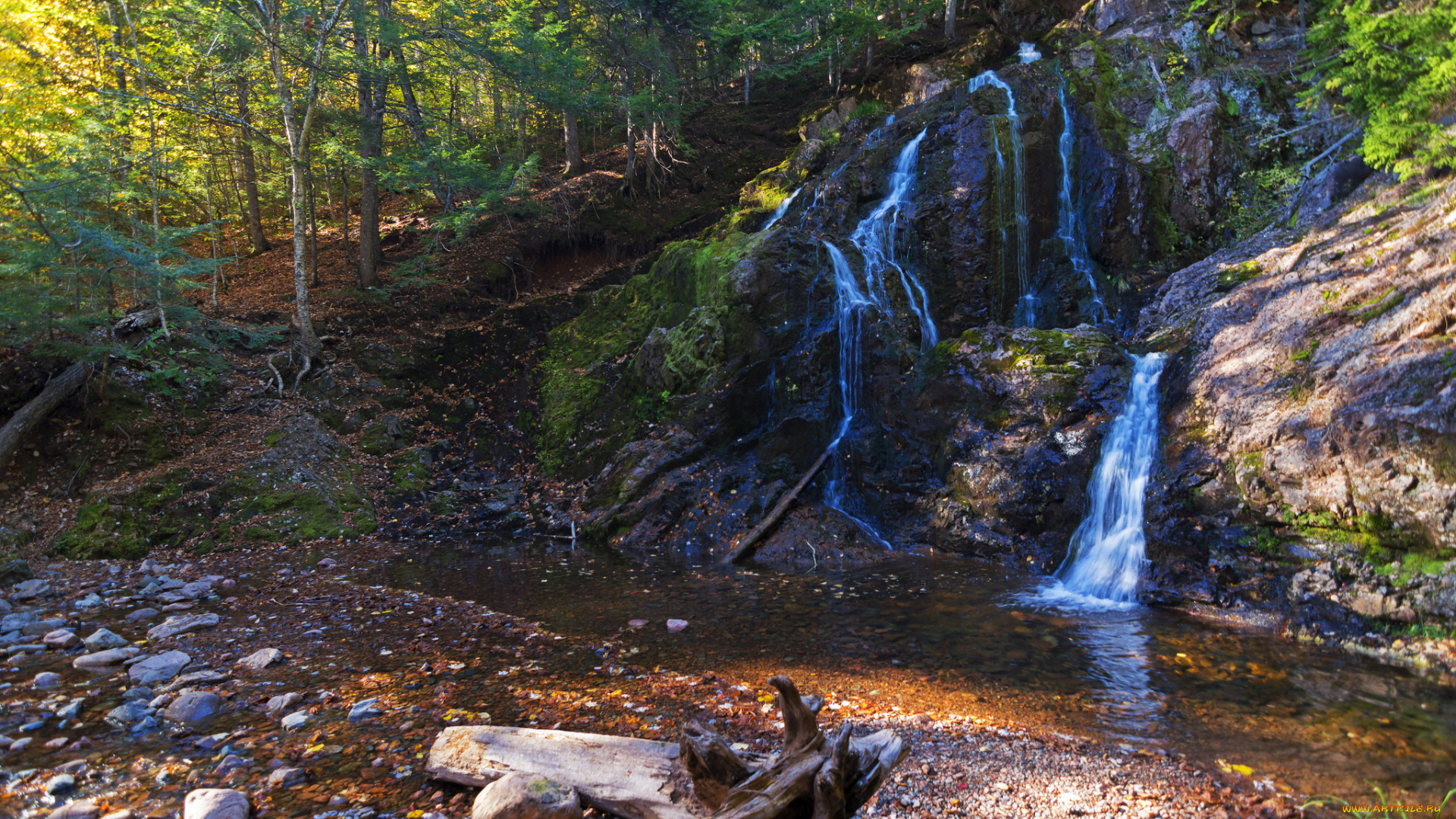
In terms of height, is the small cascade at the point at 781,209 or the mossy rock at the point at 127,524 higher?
the small cascade at the point at 781,209

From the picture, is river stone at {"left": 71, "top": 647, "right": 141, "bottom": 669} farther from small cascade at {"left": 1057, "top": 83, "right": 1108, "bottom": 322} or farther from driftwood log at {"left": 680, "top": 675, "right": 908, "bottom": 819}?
small cascade at {"left": 1057, "top": 83, "right": 1108, "bottom": 322}

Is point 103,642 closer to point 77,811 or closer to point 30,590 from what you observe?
point 30,590

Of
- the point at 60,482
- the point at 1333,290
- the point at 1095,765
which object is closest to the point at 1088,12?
the point at 1333,290

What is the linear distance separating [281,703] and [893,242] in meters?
12.4

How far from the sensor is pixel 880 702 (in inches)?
204

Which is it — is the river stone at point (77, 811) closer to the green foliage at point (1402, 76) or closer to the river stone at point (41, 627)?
the river stone at point (41, 627)

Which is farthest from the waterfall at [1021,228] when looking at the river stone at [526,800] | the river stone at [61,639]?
the river stone at [61,639]

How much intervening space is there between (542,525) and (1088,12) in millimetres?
19331

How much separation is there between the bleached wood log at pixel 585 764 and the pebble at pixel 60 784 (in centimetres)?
202

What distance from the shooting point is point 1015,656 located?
6.20 m

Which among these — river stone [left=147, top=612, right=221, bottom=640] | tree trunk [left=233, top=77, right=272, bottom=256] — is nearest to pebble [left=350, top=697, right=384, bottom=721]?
river stone [left=147, top=612, right=221, bottom=640]

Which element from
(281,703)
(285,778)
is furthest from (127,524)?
(285,778)

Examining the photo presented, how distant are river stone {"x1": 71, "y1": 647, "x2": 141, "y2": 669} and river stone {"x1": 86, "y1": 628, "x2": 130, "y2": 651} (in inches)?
5.5

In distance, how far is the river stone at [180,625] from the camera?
6.52m
